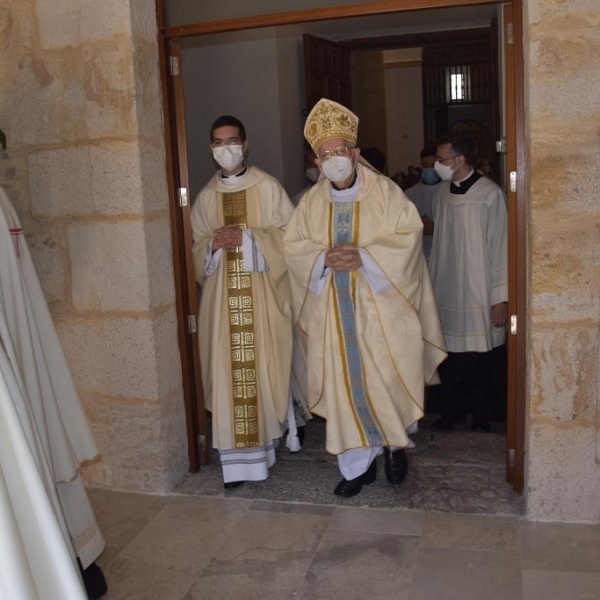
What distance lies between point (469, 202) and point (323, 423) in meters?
1.60

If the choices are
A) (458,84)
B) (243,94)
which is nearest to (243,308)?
(243,94)

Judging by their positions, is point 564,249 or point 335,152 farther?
point 335,152

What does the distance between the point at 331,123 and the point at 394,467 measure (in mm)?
1640

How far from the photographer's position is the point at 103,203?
392cm

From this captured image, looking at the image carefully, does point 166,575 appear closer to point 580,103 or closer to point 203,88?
point 580,103

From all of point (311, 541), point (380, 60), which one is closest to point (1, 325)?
point (311, 541)

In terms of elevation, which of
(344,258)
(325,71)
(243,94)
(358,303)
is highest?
→ (325,71)

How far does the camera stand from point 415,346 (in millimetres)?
3895

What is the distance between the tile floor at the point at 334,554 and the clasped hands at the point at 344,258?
1.10 metres

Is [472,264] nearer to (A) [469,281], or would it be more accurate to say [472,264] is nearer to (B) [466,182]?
(A) [469,281]

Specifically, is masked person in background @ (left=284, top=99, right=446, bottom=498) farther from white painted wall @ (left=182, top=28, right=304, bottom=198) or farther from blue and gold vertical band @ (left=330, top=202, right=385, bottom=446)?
white painted wall @ (left=182, top=28, right=304, bottom=198)

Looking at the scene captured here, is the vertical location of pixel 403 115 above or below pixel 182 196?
above

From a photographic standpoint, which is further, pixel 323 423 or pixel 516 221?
pixel 323 423

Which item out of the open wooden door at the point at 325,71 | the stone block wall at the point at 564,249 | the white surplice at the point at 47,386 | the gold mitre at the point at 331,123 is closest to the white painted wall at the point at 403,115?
the open wooden door at the point at 325,71
